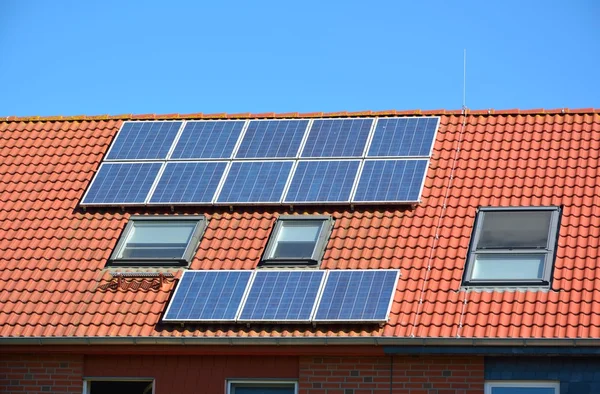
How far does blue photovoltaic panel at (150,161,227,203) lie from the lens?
1858cm

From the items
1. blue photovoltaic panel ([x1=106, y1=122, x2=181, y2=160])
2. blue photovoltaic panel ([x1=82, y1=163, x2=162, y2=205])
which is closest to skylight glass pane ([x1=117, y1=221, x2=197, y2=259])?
blue photovoltaic panel ([x1=82, y1=163, x2=162, y2=205])

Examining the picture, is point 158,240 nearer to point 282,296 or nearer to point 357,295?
point 282,296

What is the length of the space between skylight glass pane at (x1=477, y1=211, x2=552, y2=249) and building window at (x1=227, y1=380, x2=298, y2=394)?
10.4ft

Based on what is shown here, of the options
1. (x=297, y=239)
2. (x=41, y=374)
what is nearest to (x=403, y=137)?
(x=297, y=239)

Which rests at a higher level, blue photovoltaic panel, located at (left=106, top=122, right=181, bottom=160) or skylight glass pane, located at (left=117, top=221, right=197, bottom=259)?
blue photovoltaic panel, located at (left=106, top=122, right=181, bottom=160)

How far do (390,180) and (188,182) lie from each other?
308cm

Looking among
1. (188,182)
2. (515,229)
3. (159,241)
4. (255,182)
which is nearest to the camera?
(515,229)

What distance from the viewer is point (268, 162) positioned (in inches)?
752

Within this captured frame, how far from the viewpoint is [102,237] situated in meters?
18.3

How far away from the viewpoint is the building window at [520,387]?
15.1 meters

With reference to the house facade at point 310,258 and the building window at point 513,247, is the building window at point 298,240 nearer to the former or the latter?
the house facade at point 310,258

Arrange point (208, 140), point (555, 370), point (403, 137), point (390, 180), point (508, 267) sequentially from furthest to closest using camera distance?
point (208, 140) < point (403, 137) < point (390, 180) < point (508, 267) < point (555, 370)

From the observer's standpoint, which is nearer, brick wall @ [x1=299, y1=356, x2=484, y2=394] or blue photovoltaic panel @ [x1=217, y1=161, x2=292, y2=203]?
brick wall @ [x1=299, y1=356, x2=484, y2=394]

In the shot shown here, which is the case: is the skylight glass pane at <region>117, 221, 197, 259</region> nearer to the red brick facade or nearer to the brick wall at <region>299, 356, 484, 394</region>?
the red brick facade
